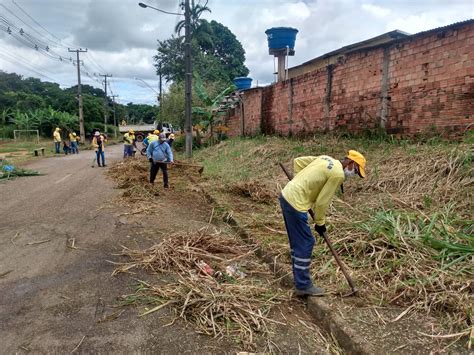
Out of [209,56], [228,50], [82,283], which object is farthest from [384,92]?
[228,50]

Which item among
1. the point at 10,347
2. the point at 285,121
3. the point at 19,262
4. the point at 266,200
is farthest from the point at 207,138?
the point at 10,347

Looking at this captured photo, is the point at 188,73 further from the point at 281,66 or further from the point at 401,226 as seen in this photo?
the point at 401,226

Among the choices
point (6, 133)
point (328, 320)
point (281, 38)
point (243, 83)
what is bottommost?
point (328, 320)

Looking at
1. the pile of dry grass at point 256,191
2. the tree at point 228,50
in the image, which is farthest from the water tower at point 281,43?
the tree at point 228,50

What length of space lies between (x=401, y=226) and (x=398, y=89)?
489 cm

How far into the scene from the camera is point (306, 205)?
12.1ft

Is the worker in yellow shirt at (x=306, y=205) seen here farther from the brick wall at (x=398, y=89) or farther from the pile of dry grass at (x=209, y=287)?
the brick wall at (x=398, y=89)

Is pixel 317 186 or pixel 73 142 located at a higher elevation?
pixel 73 142

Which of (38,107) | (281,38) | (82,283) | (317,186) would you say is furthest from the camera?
(38,107)

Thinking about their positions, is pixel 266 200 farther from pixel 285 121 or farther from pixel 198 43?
pixel 198 43

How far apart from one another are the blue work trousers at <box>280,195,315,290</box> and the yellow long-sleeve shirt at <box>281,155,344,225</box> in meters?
0.08

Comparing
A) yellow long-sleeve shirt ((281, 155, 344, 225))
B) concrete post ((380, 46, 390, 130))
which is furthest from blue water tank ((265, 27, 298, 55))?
yellow long-sleeve shirt ((281, 155, 344, 225))

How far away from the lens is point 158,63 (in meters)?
40.3

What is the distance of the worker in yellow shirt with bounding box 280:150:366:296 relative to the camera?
142 inches
